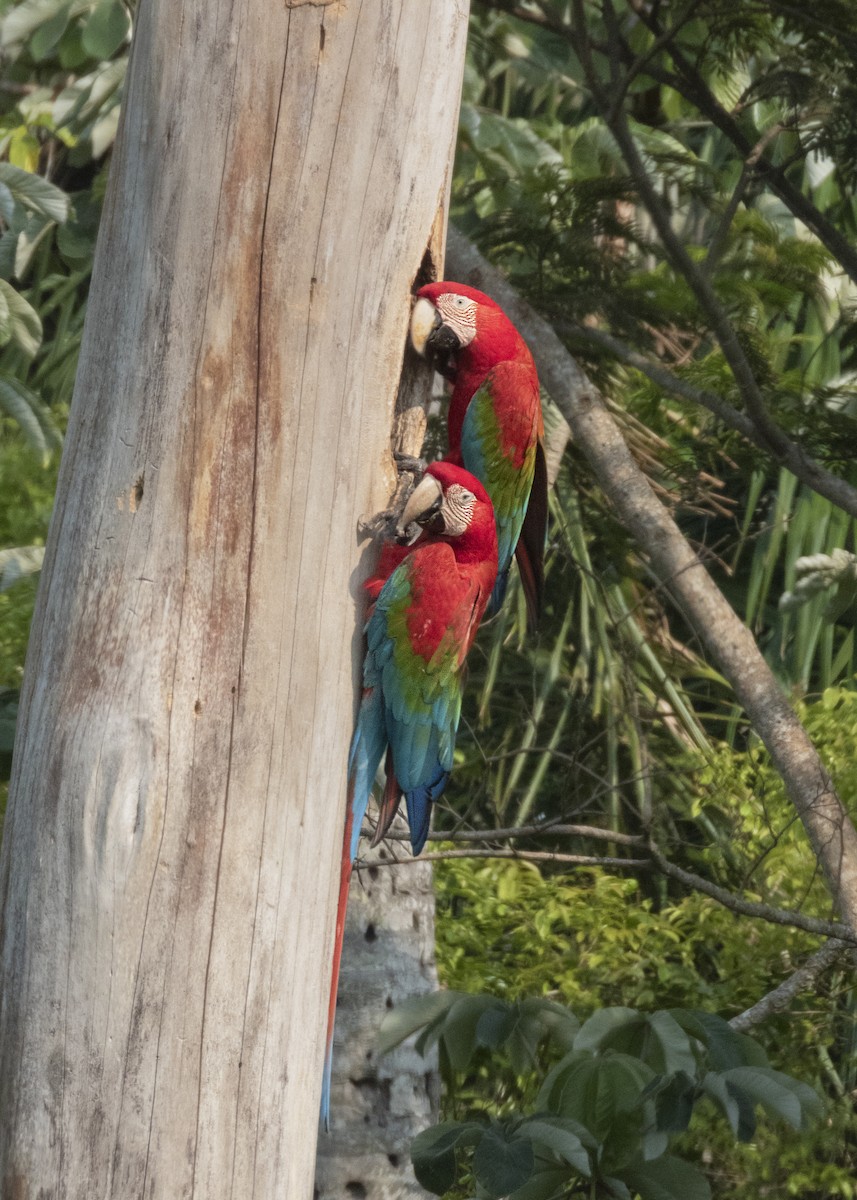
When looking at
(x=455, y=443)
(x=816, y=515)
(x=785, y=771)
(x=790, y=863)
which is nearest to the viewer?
(x=455, y=443)

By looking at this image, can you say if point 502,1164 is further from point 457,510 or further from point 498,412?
point 498,412

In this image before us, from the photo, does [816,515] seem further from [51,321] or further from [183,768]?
[51,321]

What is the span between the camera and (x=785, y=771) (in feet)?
6.50

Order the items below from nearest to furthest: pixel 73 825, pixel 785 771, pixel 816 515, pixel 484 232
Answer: pixel 73 825
pixel 785 771
pixel 484 232
pixel 816 515

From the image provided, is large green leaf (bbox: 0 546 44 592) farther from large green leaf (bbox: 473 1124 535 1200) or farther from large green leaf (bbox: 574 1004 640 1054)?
large green leaf (bbox: 473 1124 535 1200)

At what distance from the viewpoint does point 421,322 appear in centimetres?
123

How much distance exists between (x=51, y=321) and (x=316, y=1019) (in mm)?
4593

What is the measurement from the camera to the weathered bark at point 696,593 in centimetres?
192

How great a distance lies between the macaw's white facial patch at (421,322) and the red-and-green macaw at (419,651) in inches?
5.3

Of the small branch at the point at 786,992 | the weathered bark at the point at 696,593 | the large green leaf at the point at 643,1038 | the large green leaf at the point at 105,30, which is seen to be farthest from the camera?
the large green leaf at the point at 105,30

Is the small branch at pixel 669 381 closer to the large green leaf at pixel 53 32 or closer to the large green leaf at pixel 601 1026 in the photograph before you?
the large green leaf at pixel 601 1026

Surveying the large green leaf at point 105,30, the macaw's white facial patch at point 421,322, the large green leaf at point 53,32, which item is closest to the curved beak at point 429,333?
the macaw's white facial patch at point 421,322

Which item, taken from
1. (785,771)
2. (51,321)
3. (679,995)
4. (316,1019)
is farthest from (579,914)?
(51,321)

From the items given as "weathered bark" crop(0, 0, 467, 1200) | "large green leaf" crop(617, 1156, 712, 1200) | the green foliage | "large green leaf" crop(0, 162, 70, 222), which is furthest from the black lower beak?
"large green leaf" crop(0, 162, 70, 222)
